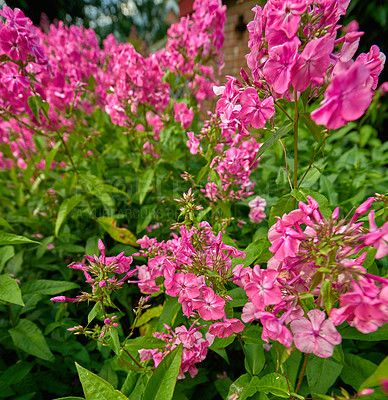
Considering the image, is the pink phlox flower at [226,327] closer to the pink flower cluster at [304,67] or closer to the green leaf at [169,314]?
the green leaf at [169,314]

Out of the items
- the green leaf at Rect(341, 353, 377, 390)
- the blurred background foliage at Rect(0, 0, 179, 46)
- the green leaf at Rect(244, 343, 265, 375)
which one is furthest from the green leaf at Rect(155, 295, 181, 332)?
the blurred background foliage at Rect(0, 0, 179, 46)

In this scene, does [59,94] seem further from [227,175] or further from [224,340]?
[224,340]

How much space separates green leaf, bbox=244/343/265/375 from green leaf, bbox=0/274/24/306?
769 mm

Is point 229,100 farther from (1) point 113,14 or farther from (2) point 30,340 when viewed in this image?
(1) point 113,14

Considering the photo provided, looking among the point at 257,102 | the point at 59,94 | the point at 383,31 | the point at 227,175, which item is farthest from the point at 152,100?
the point at 383,31

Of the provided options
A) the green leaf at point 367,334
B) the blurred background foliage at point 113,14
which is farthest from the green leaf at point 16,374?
the blurred background foliage at point 113,14

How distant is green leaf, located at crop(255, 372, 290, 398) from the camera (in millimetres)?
714

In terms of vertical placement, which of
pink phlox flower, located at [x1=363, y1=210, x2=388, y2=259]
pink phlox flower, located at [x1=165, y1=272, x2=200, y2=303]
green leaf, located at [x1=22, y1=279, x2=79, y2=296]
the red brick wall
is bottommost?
pink phlox flower, located at [x1=165, y1=272, x2=200, y2=303]

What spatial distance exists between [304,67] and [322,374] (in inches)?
31.3

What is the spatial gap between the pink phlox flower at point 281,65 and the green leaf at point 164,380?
703 mm

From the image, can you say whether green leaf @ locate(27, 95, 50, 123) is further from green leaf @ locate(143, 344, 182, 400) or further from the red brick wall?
the red brick wall

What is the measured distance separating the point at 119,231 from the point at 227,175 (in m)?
0.62

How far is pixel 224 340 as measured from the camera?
2.75 ft

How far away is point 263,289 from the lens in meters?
0.60
